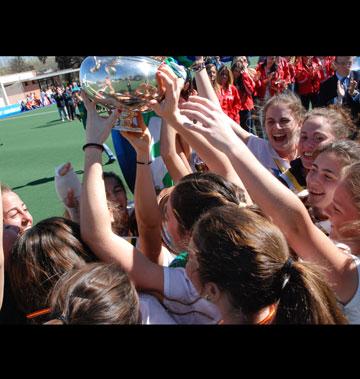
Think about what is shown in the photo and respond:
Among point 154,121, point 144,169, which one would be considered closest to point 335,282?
point 144,169

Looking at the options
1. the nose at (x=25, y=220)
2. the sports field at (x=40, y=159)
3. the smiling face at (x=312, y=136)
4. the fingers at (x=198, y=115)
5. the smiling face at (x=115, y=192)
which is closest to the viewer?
the fingers at (x=198, y=115)

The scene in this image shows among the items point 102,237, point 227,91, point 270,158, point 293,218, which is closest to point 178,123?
point 102,237

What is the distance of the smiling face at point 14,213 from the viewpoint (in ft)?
6.61

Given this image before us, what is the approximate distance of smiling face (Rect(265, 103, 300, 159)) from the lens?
2.80 metres

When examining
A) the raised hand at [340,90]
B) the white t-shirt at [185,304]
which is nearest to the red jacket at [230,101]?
the raised hand at [340,90]

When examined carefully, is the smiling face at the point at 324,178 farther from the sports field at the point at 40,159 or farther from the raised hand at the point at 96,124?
the sports field at the point at 40,159

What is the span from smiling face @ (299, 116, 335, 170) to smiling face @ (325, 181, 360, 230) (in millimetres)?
873

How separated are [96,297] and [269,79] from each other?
651 cm

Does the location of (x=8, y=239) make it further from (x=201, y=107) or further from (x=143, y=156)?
(x=201, y=107)

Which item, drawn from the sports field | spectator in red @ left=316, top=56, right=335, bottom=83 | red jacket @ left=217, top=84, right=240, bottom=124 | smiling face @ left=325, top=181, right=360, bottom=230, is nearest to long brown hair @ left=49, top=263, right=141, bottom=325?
smiling face @ left=325, top=181, right=360, bottom=230

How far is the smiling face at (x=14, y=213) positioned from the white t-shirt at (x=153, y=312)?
91 cm

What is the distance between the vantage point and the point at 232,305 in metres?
1.16
